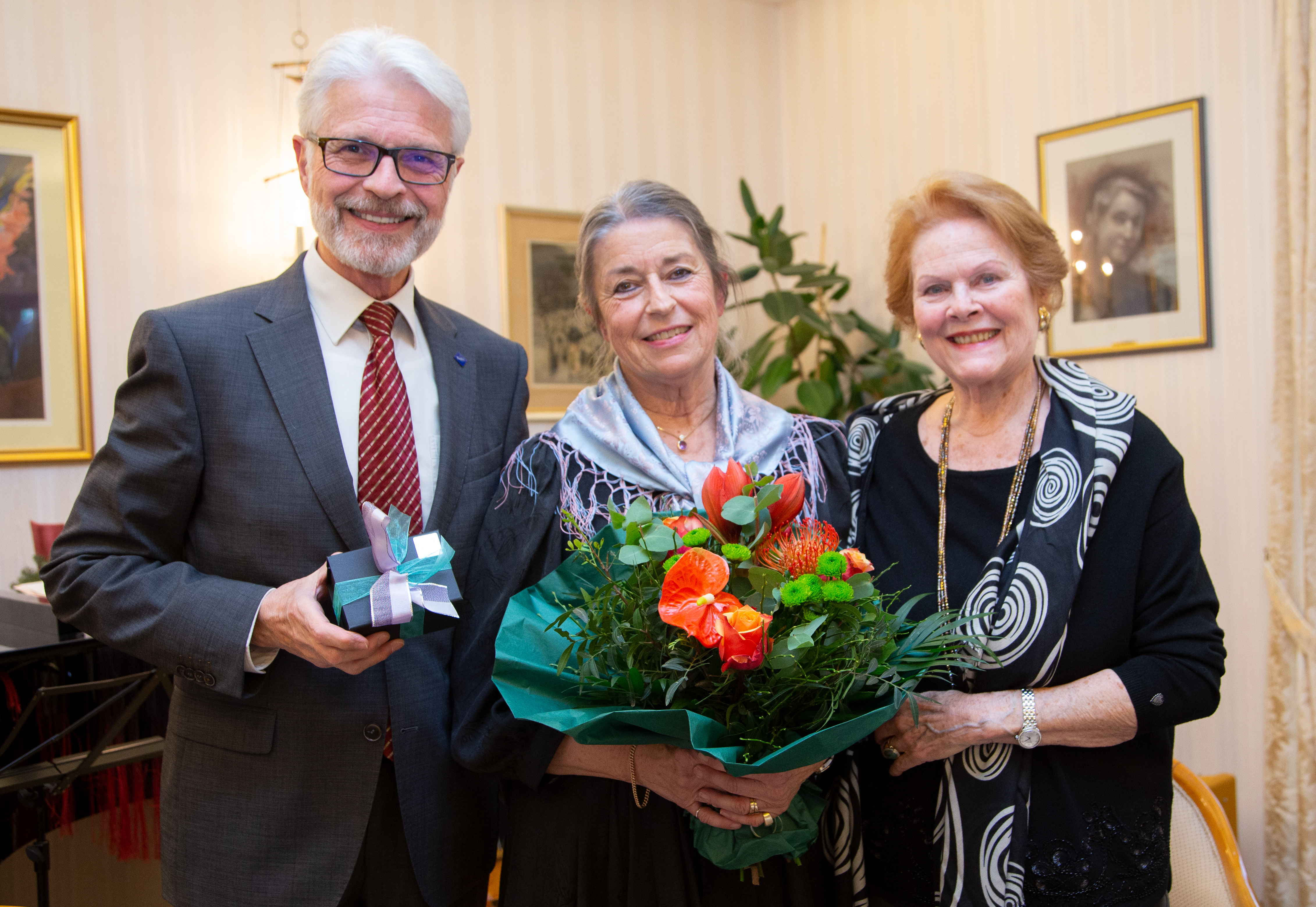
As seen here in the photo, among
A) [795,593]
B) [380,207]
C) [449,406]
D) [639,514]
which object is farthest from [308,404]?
[795,593]

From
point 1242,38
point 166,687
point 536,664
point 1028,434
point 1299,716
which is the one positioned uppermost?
point 1242,38

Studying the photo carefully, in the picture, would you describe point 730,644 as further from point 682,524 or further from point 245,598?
point 245,598

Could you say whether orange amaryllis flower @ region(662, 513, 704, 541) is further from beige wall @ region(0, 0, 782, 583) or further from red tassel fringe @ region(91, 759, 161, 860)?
beige wall @ region(0, 0, 782, 583)

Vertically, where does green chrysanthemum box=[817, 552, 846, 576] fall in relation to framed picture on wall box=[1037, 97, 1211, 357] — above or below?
below

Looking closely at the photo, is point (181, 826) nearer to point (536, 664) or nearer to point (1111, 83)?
point (536, 664)

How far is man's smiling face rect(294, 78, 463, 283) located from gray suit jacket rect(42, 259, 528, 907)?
174 mm

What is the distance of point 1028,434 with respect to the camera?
1.64 m

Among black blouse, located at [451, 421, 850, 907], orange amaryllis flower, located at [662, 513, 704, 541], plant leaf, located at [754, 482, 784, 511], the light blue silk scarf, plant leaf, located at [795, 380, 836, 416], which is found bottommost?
black blouse, located at [451, 421, 850, 907]

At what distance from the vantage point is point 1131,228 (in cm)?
335

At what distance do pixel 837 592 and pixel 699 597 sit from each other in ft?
0.51

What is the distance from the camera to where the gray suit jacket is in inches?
56.0

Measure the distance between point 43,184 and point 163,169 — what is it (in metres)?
0.38

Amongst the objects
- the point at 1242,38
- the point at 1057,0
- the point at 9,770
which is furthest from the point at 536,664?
the point at 1057,0

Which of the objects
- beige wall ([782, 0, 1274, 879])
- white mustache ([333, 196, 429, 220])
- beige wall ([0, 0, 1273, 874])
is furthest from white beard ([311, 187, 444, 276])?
beige wall ([782, 0, 1274, 879])
